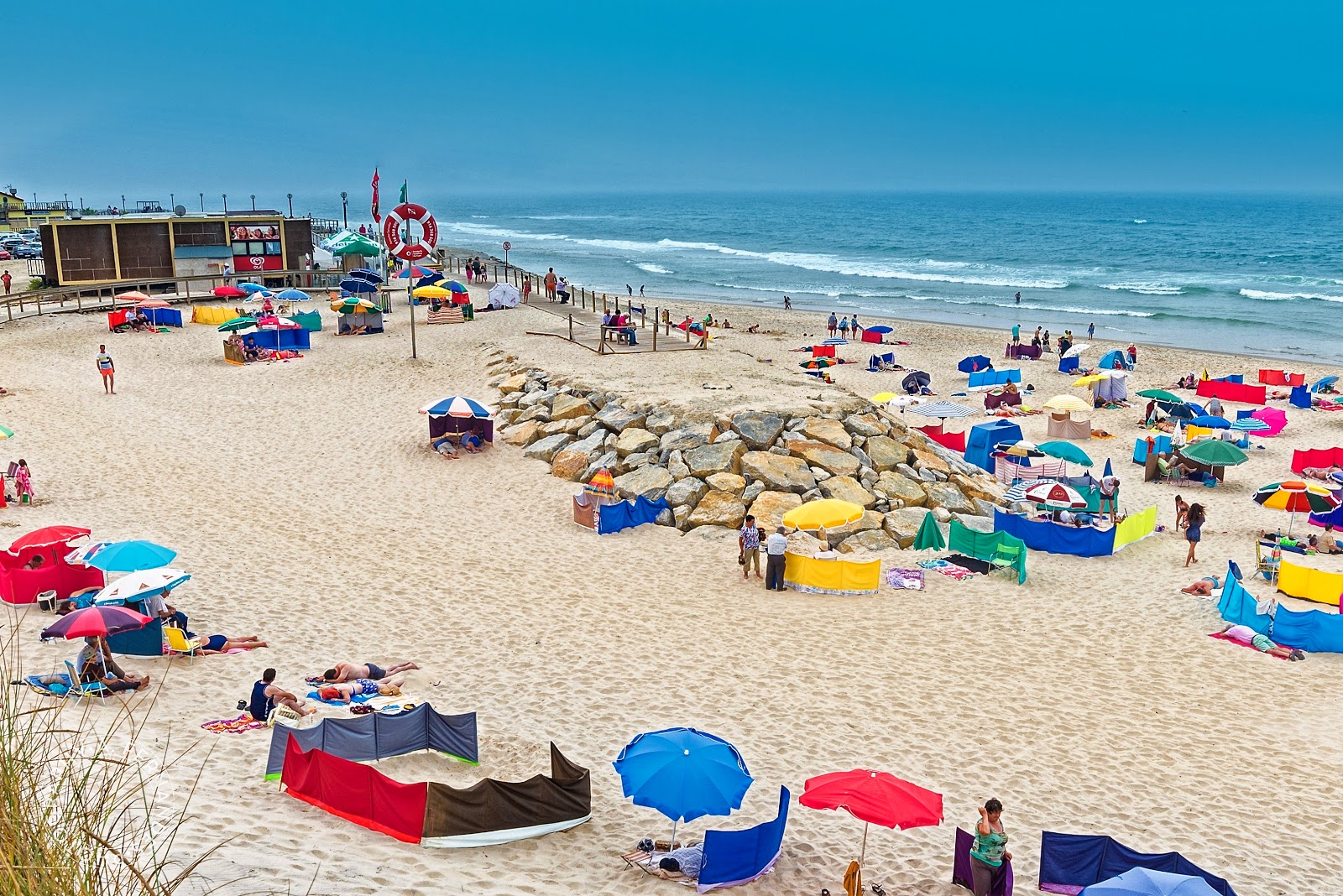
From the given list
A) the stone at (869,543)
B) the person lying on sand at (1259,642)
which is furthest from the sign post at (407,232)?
the person lying on sand at (1259,642)

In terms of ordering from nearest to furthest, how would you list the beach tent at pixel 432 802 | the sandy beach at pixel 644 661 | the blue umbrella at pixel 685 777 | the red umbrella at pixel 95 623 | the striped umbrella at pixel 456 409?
the beach tent at pixel 432 802 → the blue umbrella at pixel 685 777 → the sandy beach at pixel 644 661 → the red umbrella at pixel 95 623 → the striped umbrella at pixel 456 409

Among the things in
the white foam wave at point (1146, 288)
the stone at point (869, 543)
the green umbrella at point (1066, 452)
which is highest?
the green umbrella at point (1066, 452)

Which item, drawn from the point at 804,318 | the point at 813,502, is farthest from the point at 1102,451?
the point at 804,318

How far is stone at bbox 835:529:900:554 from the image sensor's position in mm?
17438

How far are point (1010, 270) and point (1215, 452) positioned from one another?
65.7 m

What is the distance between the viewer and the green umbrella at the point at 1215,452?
2034 cm

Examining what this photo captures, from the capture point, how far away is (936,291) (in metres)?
67.6

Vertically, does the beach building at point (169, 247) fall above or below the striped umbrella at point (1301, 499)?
above

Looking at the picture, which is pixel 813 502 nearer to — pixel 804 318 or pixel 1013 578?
pixel 1013 578

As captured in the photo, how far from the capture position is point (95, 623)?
396 inches

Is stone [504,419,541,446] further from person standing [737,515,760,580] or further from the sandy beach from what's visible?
person standing [737,515,760,580]

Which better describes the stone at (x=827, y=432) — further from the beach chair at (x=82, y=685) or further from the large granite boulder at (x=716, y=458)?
the beach chair at (x=82, y=685)

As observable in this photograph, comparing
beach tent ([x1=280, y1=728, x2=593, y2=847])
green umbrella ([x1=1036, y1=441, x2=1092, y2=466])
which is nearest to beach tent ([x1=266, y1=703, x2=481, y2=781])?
beach tent ([x1=280, y1=728, x2=593, y2=847])

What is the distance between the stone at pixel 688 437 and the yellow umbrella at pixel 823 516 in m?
4.34
